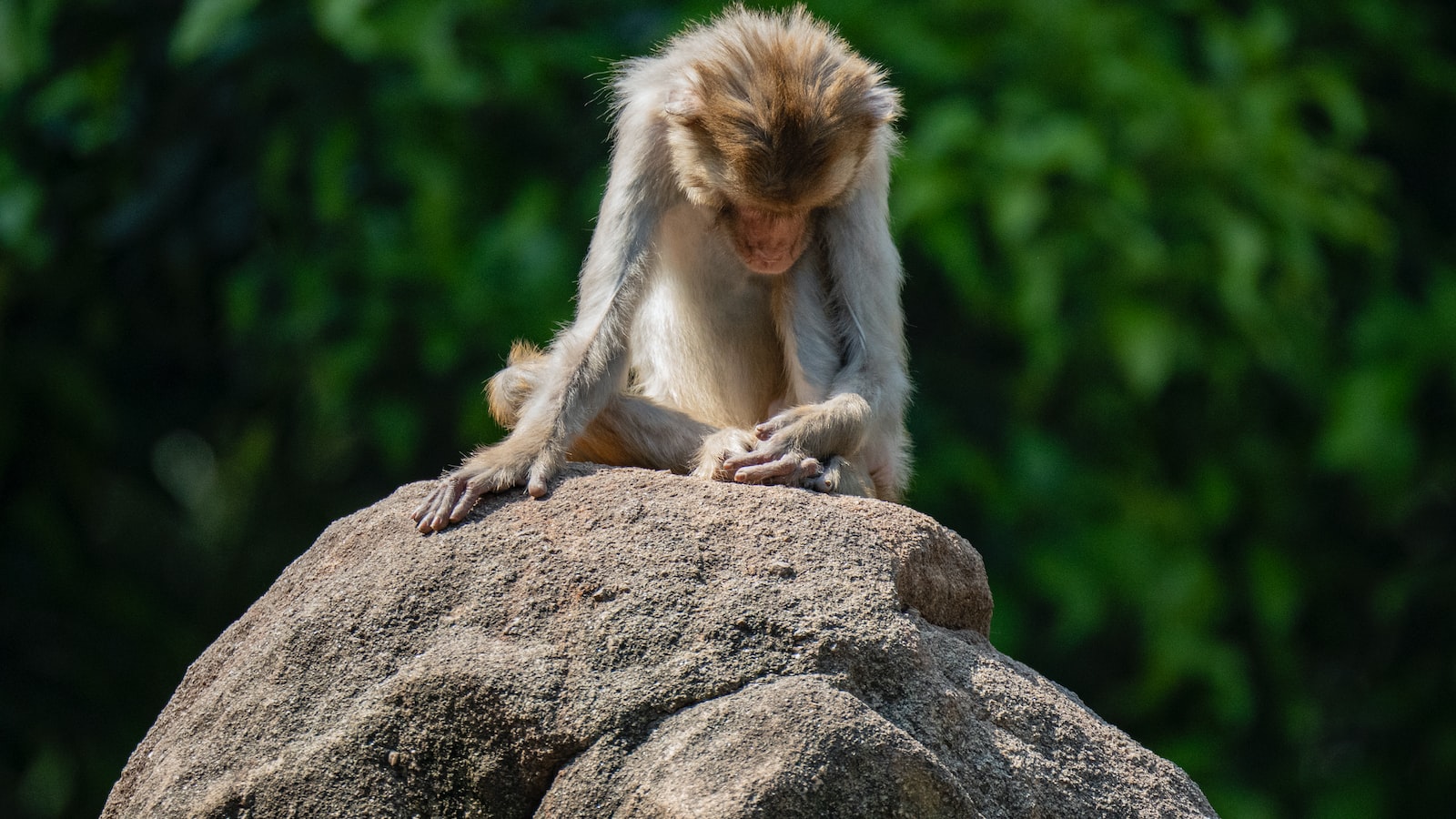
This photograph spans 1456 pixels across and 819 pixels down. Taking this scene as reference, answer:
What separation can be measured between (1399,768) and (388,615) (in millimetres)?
7659

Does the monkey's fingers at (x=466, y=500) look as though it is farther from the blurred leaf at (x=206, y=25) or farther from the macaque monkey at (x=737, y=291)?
the blurred leaf at (x=206, y=25)

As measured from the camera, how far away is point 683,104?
17.9 feet

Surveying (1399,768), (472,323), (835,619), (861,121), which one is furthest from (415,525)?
(1399,768)

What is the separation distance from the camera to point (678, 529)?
4.25m

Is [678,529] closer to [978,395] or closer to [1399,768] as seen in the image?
[978,395]

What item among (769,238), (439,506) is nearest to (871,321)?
(769,238)

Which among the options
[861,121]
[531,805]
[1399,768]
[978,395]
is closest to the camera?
[531,805]

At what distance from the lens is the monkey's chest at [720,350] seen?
19.8ft

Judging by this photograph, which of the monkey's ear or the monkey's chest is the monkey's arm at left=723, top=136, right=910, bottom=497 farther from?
the monkey's ear

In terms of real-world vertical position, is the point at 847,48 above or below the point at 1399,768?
above

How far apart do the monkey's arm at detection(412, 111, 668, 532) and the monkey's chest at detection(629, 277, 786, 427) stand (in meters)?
0.40

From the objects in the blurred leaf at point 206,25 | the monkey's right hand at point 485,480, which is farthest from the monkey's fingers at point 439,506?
the blurred leaf at point 206,25

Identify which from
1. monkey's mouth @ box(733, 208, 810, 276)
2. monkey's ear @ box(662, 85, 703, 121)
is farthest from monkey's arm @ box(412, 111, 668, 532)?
monkey's mouth @ box(733, 208, 810, 276)

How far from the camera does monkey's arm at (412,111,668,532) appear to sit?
4.66 m
